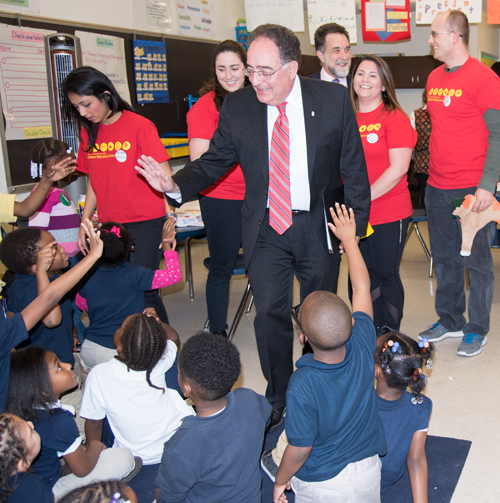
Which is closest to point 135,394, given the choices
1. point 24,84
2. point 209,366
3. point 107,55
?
point 209,366

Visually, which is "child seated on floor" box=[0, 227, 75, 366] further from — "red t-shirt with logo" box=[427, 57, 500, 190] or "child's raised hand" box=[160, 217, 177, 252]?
"red t-shirt with logo" box=[427, 57, 500, 190]

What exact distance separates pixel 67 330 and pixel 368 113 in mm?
1930

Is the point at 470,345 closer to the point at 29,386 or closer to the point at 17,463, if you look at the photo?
the point at 29,386

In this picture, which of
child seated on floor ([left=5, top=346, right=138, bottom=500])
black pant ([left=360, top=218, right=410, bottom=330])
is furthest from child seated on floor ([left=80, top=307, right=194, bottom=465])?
black pant ([left=360, top=218, right=410, bottom=330])

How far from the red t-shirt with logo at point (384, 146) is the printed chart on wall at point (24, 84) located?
246 cm

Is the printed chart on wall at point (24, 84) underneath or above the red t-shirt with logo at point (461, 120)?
above

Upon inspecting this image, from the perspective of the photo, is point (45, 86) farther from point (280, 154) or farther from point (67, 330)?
point (280, 154)

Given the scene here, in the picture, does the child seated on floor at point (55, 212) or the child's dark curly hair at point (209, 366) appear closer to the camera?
the child's dark curly hair at point (209, 366)

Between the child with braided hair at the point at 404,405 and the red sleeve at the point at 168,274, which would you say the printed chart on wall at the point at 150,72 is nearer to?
the red sleeve at the point at 168,274

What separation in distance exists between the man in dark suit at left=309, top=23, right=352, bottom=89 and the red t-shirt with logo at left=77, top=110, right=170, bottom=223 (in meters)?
1.08

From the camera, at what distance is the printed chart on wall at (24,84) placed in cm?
372

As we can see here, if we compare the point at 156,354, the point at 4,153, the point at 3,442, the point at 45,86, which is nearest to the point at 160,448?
the point at 156,354

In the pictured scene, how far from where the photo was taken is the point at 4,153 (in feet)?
12.4

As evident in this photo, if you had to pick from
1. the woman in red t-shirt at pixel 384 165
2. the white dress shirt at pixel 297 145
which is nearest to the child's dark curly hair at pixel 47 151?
the white dress shirt at pixel 297 145
